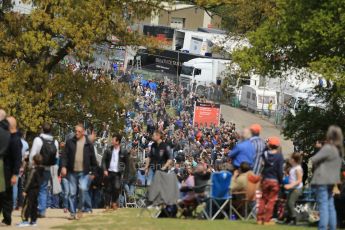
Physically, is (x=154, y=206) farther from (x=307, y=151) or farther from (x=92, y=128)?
(x=307, y=151)

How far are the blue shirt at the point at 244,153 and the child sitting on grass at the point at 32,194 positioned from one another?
11.2ft

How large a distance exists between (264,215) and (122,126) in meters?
16.7

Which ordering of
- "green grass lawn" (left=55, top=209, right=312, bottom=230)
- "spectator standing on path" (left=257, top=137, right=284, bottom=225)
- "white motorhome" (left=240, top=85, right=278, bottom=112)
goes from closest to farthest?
"green grass lawn" (left=55, top=209, right=312, bottom=230), "spectator standing on path" (left=257, top=137, right=284, bottom=225), "white motorhome" (left=240, top=85, right=278, bottom=112)

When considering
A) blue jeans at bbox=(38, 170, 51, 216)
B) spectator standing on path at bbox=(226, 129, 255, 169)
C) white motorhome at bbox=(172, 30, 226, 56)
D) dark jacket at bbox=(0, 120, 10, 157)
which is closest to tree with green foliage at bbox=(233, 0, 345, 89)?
spectator standing on path at bbox=(226, 129, 255, 169)

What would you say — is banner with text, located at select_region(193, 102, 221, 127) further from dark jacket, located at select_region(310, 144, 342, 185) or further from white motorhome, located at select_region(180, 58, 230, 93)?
dark jacket, located at select_region(310, 144, 342, 185)

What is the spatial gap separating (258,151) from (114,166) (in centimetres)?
385

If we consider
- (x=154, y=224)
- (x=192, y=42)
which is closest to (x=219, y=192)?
(x=154, y=224)

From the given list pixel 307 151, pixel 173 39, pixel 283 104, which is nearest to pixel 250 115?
pixel 283 104

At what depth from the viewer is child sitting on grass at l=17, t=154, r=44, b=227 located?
16.4 m

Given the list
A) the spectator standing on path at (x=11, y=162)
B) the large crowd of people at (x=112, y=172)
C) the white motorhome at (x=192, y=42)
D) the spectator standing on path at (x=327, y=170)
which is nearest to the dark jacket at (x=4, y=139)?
the large crowd of people at (x=112, y=172)

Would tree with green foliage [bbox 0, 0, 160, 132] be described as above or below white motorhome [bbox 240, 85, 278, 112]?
above

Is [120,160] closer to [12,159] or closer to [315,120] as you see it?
[12,159]

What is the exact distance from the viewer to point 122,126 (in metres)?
32.5

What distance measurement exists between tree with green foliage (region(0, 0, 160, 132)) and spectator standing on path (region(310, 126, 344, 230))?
54.6 feet
